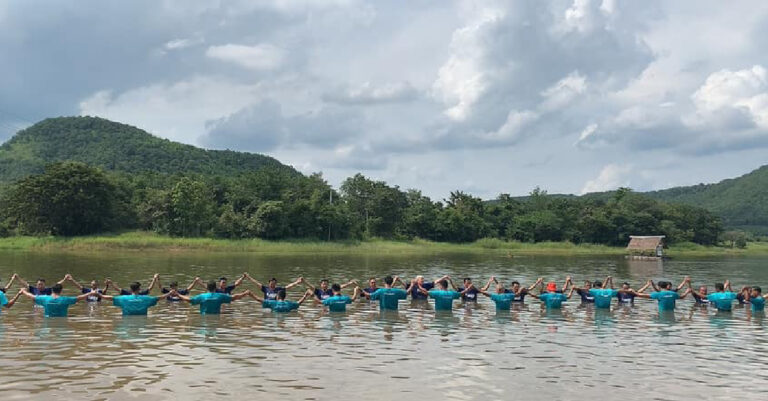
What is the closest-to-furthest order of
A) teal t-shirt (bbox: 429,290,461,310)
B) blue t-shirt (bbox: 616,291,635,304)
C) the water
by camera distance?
the water
teal t-shirt (bbox: 429,290,461,310)
blue t-shirt (bbox: 616,291,635,304)

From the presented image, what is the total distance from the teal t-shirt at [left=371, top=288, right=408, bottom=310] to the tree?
246ft

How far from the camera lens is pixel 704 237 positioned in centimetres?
13988

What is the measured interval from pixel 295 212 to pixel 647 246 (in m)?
56.1

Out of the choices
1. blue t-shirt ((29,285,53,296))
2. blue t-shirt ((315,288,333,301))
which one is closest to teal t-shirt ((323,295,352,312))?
blue t-shirt ((315,288,333,301))

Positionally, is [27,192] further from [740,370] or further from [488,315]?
[740,370]

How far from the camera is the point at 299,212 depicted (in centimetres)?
9894

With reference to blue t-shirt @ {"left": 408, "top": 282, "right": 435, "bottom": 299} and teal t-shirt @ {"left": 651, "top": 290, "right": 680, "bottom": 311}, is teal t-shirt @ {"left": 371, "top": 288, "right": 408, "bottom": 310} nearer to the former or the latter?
blue t-shirt @ {"left": 408, "top": 282, "right": 435, "bottom": 299}

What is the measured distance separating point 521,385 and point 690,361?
6.65 metres

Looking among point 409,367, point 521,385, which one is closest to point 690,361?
point 521,385

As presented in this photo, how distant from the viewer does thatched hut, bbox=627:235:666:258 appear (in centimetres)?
9596

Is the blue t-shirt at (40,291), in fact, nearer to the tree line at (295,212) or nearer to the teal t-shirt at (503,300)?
the teal t-shirt at (503,300)

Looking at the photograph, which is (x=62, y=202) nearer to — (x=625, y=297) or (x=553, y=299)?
(x=553, y=299)

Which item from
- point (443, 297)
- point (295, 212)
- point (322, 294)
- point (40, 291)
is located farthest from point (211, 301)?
point (295, 212)

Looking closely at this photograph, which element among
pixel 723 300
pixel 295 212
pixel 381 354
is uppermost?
→ pixel 295 212
